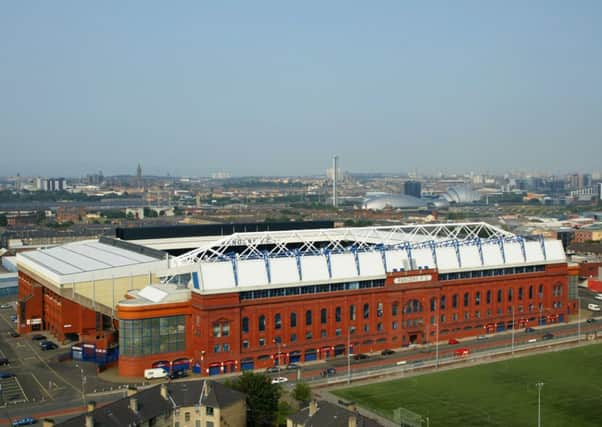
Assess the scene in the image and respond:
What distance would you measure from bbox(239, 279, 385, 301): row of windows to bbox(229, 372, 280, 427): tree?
16.7 meters

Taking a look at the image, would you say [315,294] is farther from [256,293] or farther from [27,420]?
[27,420]

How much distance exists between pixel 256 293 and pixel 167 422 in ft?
76.4

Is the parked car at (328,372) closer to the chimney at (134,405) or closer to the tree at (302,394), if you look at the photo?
the tree at (302,394)

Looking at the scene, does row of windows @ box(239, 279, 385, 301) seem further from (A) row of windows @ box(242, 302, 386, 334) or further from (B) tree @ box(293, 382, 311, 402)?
(B) tree @ box(293, 382, 311, 402)

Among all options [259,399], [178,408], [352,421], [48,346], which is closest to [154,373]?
[259,399]

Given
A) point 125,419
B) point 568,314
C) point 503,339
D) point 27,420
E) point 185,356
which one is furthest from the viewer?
point 568,314

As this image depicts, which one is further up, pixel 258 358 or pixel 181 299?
pixel 181 299

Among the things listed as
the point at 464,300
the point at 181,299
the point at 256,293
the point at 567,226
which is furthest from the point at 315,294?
the point at 567,226

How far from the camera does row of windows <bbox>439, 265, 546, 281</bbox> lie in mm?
81125

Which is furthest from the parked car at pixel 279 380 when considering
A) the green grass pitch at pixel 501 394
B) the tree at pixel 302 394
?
the tree at pixel 302 394

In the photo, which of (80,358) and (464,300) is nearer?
(80,358)

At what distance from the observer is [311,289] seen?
72.2 m

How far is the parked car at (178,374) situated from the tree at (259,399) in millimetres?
14191

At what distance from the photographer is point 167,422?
47219 millimetres
